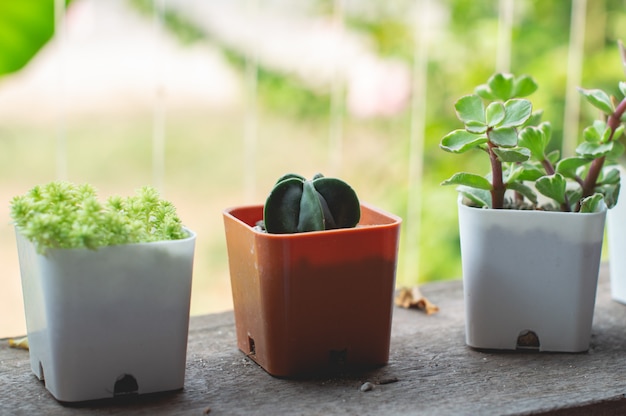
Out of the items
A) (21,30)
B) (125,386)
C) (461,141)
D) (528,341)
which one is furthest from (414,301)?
(21,30)

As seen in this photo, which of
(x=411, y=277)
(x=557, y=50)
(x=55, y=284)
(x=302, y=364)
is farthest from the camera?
(x=557, y=50)

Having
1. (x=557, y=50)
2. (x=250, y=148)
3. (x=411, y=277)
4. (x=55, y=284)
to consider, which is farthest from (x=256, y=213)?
(x=557, y=50)

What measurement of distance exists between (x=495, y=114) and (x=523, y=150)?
46 mm

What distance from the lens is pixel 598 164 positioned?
93cm

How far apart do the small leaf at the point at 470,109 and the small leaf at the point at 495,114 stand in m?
0.01

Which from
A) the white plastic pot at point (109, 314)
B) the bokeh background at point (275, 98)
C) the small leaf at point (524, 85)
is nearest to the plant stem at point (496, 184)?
the small leaf at point (524, 85)

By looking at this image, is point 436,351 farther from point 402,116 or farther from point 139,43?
point 139,43

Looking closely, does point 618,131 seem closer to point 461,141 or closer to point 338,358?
point 461,141

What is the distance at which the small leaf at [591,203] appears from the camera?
0.89m

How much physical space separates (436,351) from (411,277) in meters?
0.96

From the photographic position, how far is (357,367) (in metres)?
0.86

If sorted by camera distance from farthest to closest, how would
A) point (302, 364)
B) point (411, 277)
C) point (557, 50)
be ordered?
point (557, 50) < point (411, 277) < point (302, 364)

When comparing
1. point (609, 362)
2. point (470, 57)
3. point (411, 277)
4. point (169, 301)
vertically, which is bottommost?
point (411, 277)

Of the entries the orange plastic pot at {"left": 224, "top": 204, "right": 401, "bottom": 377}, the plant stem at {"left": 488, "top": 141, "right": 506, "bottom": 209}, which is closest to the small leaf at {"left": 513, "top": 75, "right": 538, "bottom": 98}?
the plant stem at {"left": 488, "top": 141, "right": 506, "bottom": 209}
